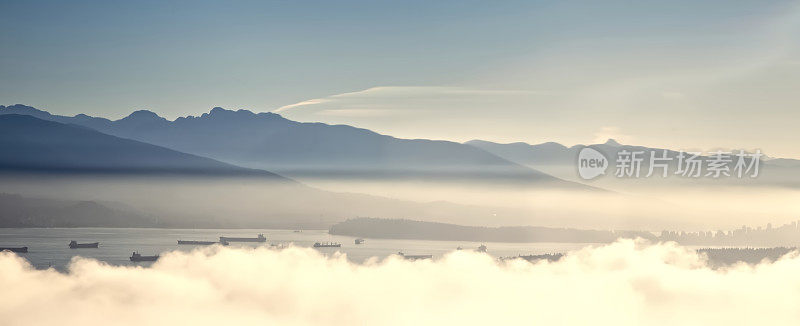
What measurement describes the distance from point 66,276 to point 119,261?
134 feet

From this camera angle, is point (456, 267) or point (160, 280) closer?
point (160, 280)

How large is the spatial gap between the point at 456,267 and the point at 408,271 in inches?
337

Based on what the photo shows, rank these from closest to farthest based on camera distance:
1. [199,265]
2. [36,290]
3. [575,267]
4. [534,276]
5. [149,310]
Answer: [149,310], [36,290], [199,265], [534,276], [575,267]

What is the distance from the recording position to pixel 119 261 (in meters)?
192

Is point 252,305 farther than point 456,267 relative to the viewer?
No

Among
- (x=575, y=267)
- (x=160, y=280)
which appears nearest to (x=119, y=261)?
(x=160, y=280)

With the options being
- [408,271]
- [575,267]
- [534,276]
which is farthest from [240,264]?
[575,267]

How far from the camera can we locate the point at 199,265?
16275cm

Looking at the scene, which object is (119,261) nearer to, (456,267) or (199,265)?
(199,265)

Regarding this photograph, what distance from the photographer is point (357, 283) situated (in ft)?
497

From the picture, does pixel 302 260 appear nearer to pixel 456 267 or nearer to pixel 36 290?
pixel 456 267

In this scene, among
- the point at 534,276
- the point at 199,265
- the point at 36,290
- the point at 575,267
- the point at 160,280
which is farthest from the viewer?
the point at 575,267

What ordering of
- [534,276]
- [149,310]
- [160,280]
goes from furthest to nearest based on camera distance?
[534,276]
[160,280]
[149,310]

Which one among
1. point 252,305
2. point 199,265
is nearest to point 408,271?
point 199,265
